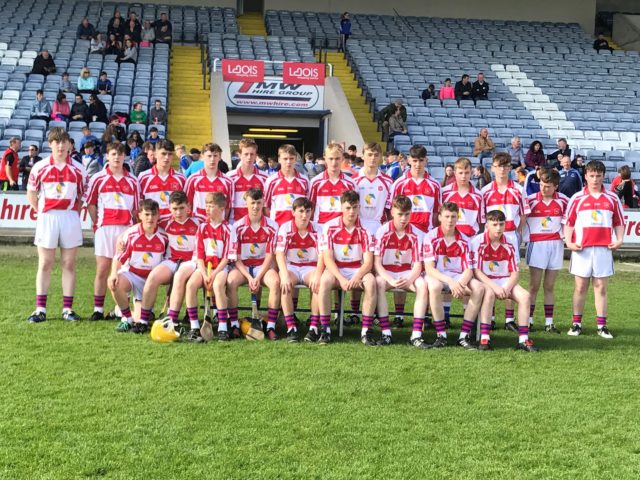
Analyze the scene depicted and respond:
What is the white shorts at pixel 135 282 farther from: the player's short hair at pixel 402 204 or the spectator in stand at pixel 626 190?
the spectator in stand at pixel 626 190

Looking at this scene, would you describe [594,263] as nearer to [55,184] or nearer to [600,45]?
[55,184]

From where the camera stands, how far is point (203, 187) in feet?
27.9

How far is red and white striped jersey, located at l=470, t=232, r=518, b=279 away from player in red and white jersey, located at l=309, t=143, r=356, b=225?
1.38m

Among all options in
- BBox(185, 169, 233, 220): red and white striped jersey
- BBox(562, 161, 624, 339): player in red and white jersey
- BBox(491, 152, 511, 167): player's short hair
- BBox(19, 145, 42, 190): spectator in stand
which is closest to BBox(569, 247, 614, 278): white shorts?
BBox(562, 161, 624, 339): player in red and white jersey

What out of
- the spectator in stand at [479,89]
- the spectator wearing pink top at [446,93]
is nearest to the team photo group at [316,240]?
the spectator wearing pink top at [446,93]

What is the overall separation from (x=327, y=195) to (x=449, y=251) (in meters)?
1.35

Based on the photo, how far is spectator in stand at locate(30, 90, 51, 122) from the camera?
18.8 meters

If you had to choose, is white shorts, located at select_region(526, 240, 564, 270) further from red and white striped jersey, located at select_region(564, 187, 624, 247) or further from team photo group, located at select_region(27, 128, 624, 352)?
red and white striped jersey, located at select_region(564, 187, 624, 247)

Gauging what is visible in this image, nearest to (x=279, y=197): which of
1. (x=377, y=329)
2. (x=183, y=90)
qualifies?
(x=377, y=329)

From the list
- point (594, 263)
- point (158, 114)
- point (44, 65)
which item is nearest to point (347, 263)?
point (594, 263)

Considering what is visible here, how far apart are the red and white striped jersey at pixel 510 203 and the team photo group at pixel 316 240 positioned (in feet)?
0.04

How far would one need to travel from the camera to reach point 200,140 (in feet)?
66.9

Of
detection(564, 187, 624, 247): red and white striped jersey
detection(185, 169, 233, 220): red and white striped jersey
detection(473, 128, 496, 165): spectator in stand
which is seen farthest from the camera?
detection(473, 128, 496, 165): spectator in stand

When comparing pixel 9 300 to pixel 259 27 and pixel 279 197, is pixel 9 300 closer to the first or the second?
pixel 279 197
